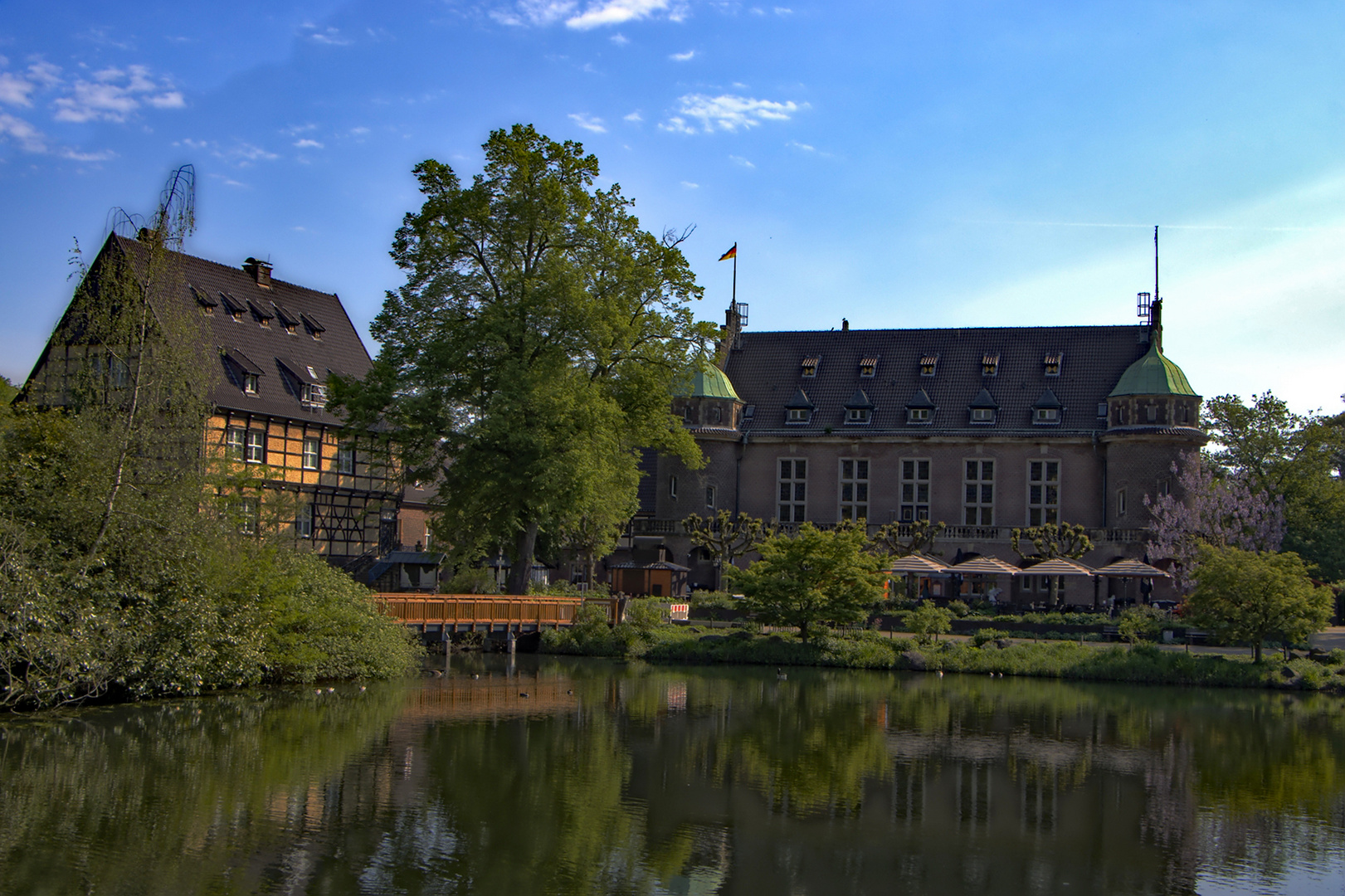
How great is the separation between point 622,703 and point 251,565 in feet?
27.5

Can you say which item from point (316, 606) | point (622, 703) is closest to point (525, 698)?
point (622, 703)

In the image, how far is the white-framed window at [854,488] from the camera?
176ft

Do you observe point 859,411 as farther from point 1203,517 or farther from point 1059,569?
point 1203,517

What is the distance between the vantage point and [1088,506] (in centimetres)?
5094

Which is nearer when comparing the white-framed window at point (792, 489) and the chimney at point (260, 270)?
the chimney at point (260, 270)

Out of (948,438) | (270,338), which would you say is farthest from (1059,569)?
(270,338)

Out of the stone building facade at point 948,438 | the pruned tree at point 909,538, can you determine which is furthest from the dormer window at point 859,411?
the pruned tree at point 909,538

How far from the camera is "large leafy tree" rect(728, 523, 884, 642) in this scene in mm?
35312

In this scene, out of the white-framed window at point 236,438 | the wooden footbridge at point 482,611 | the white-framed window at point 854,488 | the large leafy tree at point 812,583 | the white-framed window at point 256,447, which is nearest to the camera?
the wooden footbridge at point 482,611

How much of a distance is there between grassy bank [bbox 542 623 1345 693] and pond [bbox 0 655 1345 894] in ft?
13.2

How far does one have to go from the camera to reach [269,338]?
4559 centimetres

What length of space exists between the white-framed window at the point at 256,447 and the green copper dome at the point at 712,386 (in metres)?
18.8

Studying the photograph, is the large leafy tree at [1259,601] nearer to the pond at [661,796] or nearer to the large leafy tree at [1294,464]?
the pond at [661,796]

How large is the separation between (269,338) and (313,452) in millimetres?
4803
